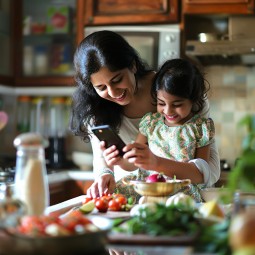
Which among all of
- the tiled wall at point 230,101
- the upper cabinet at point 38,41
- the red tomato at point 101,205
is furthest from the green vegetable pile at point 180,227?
the upper cabinet at point 38,41

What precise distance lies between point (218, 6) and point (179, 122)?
1.32 m

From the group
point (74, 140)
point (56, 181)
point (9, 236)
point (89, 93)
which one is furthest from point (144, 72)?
point (74, 140)

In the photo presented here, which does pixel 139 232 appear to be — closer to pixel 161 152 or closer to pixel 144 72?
pixel 161 152

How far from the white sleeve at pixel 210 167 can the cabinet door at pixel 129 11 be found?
1.34m

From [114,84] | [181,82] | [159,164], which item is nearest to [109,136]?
[159,164]

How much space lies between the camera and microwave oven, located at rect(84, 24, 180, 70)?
10.4 feet

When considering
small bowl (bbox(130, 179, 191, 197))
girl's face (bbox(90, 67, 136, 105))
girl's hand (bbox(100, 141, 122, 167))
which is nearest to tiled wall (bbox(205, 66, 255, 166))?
girl's face (bbox(90, 67, 136, 105))

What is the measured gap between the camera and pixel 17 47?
140 inches

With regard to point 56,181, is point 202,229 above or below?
above

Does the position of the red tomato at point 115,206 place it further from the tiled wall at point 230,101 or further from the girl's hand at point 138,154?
the tiled wall at point 230,101

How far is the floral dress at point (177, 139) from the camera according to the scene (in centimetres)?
200

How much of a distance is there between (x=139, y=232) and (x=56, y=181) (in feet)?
6.81

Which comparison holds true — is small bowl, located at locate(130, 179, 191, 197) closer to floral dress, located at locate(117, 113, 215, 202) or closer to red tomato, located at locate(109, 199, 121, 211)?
red tomato, located at locate(109, 199, 121, 211)

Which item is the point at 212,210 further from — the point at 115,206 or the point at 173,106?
the point at 173,106
